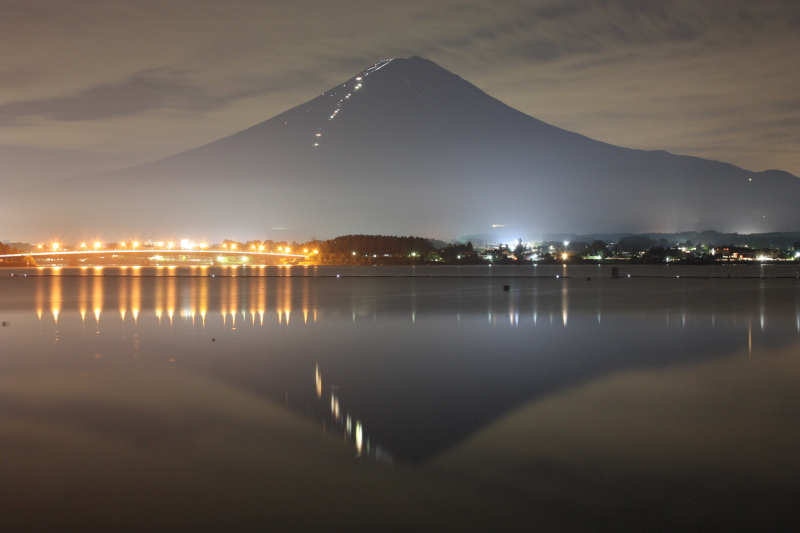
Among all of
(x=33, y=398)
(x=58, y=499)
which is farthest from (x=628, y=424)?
(x=33, y=398)

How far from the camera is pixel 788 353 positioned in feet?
33.3

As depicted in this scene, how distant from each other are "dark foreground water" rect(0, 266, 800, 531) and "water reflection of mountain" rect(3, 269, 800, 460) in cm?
6

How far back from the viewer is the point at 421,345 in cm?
1120

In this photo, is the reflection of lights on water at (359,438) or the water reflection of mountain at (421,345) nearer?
the reflection of lights on water at (359,438)

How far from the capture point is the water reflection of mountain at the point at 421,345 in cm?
666

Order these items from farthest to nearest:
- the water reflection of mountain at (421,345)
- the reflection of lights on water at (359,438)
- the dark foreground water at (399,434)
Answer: the water reflection of mountain at (421,345), the reflection of lights on water at (359,438), the dark foreground water at (399,434)

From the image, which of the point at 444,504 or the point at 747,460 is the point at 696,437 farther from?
the point at 444,504

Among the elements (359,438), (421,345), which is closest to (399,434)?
(359,438)

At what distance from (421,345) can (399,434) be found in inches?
225

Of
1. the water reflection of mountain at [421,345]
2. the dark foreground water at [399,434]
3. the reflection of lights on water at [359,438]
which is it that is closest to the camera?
the dark foreground water at [399,434]

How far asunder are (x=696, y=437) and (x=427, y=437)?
2.14 m

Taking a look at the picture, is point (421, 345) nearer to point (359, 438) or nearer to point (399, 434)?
point (399, 434)

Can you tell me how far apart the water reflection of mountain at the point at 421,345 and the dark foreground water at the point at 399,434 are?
0.06m

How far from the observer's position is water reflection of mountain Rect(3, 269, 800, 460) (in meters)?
6.66
